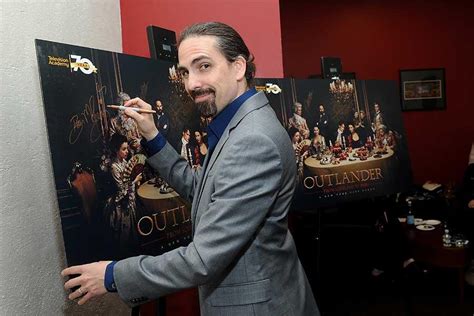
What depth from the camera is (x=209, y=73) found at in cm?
133

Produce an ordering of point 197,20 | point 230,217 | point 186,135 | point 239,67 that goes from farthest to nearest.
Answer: point 197,20 → point 186,135 → point 239,67 → point 230,217

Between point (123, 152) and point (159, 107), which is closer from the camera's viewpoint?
point (123, 152)

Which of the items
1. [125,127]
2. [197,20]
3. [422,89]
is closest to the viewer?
[125,127]

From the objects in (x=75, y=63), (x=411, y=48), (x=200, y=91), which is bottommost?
(x=200, y=91)

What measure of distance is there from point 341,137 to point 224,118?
125cm

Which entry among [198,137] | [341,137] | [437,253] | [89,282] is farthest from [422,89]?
[89,282]

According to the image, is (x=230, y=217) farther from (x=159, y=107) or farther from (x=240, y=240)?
(x=159, y=107)

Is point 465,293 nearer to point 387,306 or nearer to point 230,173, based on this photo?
point 387,306

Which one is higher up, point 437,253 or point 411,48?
point 411,48

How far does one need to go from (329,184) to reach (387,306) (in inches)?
63.4

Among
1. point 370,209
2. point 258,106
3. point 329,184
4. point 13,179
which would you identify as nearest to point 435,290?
point 370,209

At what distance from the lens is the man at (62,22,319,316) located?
1128mm

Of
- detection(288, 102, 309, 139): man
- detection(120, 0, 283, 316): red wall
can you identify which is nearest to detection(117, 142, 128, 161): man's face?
detection(120, 0, 283, 316): red wall
